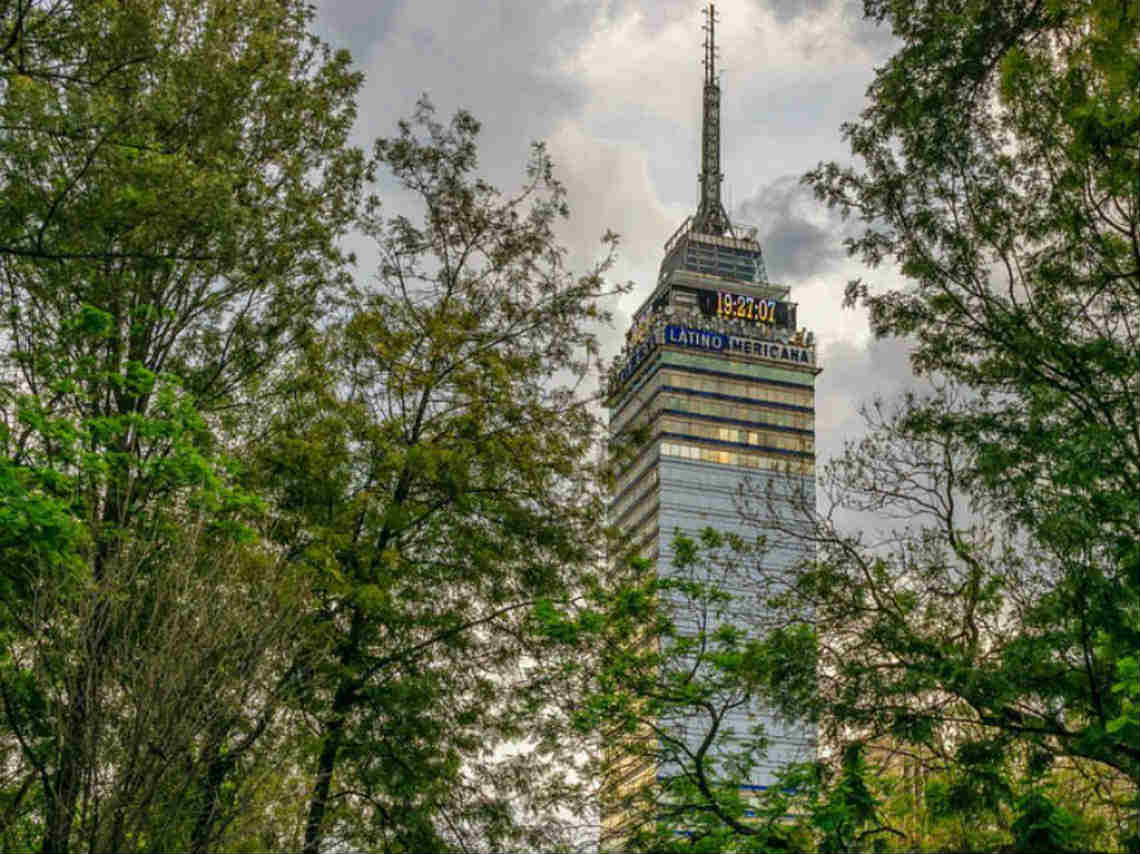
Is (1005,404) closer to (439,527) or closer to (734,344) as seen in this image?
(439,527)

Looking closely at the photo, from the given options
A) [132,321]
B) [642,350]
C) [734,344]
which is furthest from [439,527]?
[734,344]

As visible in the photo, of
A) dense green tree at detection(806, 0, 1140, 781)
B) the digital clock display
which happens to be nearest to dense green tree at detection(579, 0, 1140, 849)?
dense green tree at detection(806, 0, 1140, 781)

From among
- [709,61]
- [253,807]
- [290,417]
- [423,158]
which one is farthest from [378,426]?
[709,61]

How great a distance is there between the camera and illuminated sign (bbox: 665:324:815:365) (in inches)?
4680

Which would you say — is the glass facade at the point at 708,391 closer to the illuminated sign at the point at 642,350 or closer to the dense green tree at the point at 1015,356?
the illuminated sign at the point at 642,350

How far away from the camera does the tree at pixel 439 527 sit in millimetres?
13750

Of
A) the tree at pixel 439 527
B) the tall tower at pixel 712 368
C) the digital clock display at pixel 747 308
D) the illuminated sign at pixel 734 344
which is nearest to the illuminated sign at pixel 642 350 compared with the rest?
the tall tower at pixel 712 368

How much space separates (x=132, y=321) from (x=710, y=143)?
117m

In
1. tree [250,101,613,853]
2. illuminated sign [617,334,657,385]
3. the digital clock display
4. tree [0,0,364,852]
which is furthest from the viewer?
the digital clock display

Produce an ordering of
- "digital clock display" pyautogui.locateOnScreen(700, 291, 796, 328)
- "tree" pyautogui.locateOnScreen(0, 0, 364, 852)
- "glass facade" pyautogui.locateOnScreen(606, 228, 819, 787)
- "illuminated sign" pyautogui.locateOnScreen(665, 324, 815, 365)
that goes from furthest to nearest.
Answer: "digital clock display" pyautogui.locateOnScreen(700, 291, 796, 328) → "illuminated sign" pyautogui.locateOnScreen(665, 324, 815, 365) → "glass facade" pyautogui.locateOnScreen(606, 228, 819, 787) → "tree" pyautogui.locateOnScreen(0, 0, 364, 852)

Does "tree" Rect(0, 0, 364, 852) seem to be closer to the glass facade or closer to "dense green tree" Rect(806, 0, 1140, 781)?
"dense green tree" Rect(806, 0, 1140, 781)

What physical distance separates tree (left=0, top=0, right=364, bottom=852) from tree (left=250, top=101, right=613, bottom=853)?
1.31 metres

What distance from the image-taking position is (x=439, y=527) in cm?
1502

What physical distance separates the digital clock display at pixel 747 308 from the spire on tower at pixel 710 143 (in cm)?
969
